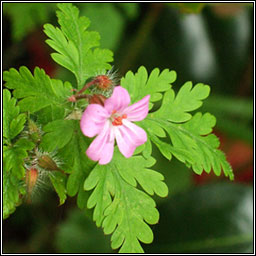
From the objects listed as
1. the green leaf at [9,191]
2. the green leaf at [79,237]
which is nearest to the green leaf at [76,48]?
the green leaf at [9,191]

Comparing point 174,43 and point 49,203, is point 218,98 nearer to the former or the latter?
point 174,43

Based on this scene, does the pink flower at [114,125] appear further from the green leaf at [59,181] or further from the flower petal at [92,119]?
the green leaf at [59,181]

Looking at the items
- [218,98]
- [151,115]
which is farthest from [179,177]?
[151,115]

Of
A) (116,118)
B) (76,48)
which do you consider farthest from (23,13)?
(116,118)

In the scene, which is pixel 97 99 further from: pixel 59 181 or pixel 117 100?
pixel 59 181

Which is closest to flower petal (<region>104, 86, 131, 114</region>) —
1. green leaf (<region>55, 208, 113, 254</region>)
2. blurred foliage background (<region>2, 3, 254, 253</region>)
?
blurred foliage background (<region>2, 3, 254, 253</region>)

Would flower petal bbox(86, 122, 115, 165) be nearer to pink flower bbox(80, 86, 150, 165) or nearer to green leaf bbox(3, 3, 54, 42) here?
pink flower bbox(80, 86, 150, 165)
